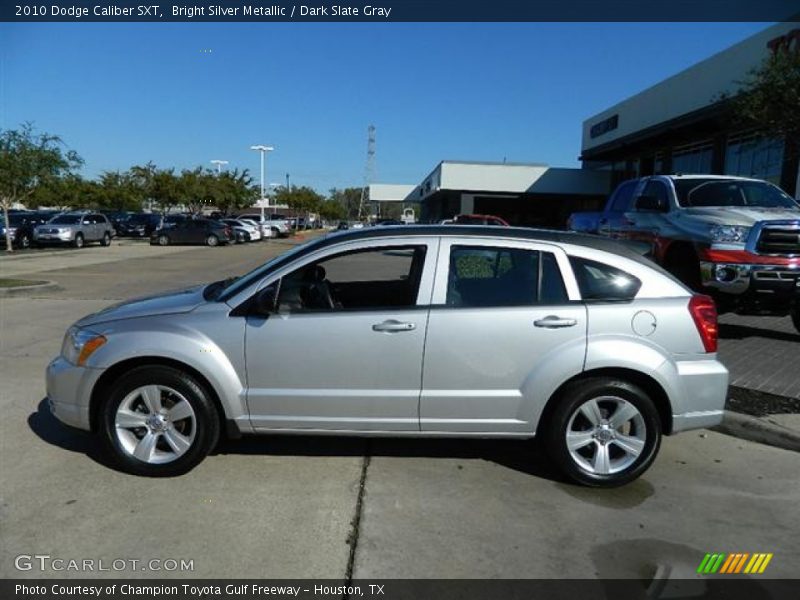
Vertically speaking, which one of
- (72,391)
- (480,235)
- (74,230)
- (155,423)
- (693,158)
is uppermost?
(693,158)

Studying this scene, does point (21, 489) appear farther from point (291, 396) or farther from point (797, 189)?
point (797, 189)

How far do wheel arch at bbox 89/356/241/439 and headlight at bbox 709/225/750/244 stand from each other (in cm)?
609

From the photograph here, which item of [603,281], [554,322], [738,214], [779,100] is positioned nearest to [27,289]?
[554,322]

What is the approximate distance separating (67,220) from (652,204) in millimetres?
29050

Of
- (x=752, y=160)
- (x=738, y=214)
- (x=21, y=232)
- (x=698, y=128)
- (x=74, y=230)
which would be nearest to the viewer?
(x=738, y=214)

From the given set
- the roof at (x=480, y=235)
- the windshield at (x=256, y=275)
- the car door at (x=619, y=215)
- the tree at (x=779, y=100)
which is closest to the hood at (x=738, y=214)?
the car door at (x=619, y=215)

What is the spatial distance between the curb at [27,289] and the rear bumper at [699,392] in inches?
516

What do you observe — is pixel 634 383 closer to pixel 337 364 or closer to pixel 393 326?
pixel 393 326

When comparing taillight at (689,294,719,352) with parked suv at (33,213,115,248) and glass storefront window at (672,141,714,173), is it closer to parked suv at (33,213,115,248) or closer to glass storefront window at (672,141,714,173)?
glass storefront window at (672,141,714,173)

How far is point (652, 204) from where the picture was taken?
889cm

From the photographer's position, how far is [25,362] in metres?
7.14

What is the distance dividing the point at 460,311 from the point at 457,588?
1666 mm

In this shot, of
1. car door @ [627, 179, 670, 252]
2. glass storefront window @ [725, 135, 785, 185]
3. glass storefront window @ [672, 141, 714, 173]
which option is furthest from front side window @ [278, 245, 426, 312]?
glass storefront window @ [672, 141, 714, 173]

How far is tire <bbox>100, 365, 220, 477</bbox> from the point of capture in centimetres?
406
